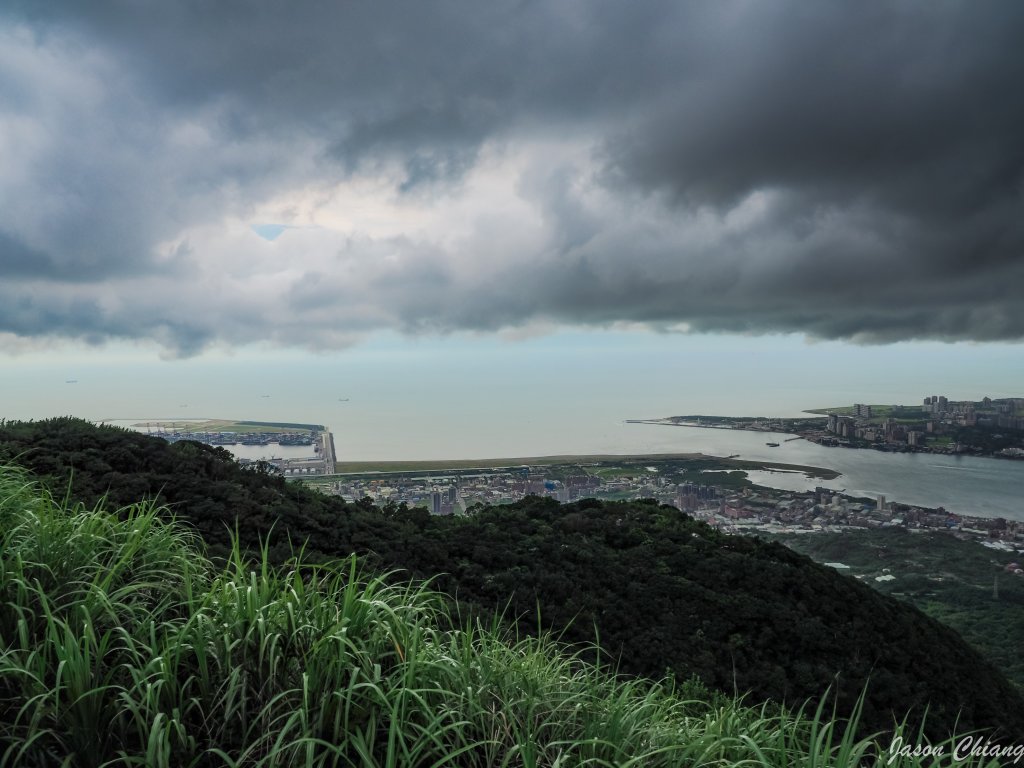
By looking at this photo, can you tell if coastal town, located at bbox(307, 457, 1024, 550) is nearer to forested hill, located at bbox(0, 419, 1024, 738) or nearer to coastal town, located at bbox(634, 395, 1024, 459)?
forested hill, located at bbox(0, 419, 1024, 738)

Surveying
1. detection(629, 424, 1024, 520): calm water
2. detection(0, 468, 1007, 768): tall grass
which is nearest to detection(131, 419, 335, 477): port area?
detection(0, 468, 1007, 768): tall grass

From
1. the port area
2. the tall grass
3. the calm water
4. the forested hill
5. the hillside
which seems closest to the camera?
the tall grass

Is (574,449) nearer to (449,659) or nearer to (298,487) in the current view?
(298,487)

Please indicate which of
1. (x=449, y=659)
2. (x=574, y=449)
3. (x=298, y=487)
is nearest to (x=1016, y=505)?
(x=574, y=449)

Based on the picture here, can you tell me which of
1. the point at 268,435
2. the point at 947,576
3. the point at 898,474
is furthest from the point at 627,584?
the point at 898,474

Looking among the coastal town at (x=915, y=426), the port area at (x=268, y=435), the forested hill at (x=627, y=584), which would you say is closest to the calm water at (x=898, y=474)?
the coastal town at (x=915, y=426)

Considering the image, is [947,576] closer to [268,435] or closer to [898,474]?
[898,474]
